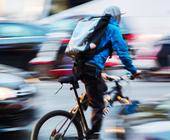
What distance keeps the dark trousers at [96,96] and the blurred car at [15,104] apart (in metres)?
1.17

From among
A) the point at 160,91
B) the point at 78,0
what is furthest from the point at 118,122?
the point at 78,0

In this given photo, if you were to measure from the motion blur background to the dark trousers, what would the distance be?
19 cm

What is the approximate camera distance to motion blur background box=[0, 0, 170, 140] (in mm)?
6277

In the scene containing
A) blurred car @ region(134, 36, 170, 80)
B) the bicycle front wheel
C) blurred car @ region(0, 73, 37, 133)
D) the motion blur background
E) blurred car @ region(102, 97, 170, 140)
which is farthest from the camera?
blurred car @ region(134, 36, 170, 80)

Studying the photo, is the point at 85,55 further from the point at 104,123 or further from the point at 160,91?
the point at 160,91

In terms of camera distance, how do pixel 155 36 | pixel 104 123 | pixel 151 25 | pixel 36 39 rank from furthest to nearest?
pixel 151 25, pixel 155 36, pixel 36 39, pixel 104 123

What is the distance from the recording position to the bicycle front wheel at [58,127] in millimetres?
7449

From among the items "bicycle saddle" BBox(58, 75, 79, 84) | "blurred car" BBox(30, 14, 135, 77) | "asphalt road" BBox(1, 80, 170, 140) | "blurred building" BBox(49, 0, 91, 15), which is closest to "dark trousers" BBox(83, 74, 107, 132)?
"bicycle saddle" BBox(58, 75, 79, 84)

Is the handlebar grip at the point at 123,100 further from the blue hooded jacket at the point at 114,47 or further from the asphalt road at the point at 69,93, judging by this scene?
the asphalt road at the point at 69,93

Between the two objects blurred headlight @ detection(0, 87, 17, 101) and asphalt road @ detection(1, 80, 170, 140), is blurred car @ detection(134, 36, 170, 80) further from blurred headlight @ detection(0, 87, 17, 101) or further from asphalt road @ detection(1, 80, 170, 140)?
blurred headlight @ detection(0, 87, 17, 101)

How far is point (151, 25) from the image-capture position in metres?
21.4

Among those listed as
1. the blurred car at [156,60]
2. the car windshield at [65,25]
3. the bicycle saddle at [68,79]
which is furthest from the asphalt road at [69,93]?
the bicycle saddle at [68,79]

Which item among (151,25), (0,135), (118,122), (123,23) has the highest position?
(118,122)

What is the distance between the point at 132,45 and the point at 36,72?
2252mm
